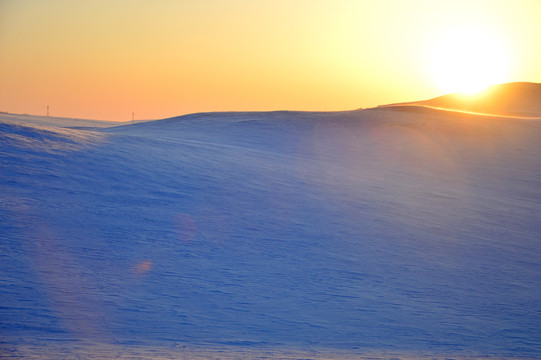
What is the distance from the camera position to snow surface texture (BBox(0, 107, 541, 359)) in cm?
475

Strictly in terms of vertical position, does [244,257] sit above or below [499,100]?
below

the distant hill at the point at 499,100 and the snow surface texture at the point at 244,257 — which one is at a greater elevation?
the distant hill at the point at 499,100

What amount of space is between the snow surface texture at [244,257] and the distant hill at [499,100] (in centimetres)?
4662

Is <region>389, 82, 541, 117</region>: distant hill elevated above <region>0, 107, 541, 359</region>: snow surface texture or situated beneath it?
elevated above

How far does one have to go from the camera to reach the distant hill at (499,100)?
56656mm

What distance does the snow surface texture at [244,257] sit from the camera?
4.75m

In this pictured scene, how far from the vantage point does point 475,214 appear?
10805mm

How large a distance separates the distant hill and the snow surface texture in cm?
4662

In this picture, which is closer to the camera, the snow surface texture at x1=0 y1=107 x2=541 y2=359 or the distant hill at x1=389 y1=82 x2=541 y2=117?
the snow surface texture at x1=0 y1=107 x2=541 y2=359

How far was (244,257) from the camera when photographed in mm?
6832

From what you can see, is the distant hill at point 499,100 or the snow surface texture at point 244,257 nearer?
the snow surface texture at point 244,257

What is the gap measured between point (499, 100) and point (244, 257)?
5954 centimetres

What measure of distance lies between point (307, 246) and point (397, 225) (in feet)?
7.47

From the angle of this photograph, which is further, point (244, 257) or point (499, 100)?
point (499, 100)
